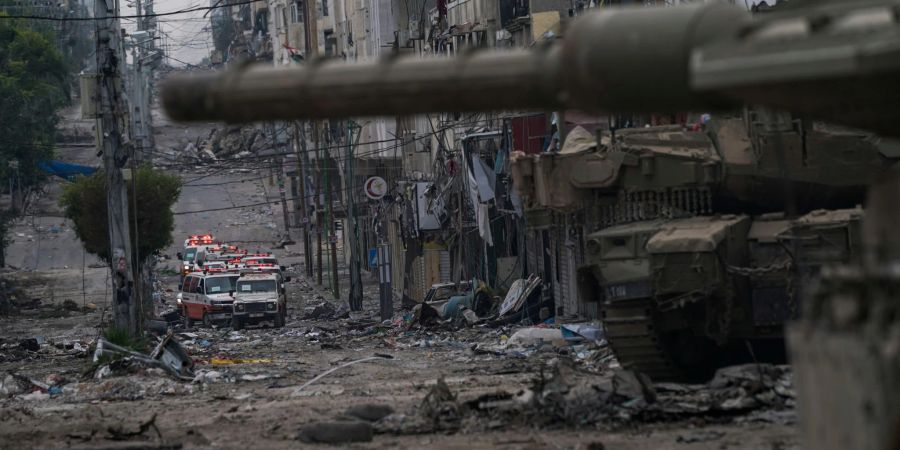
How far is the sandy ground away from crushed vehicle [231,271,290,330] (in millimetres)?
626

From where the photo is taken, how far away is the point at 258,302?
36.7 m

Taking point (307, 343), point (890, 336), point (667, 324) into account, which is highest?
point (890, 336)

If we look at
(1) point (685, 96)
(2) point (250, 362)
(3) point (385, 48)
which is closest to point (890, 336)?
(1) point (685, 96)

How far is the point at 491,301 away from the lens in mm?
32375

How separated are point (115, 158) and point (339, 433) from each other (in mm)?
12757

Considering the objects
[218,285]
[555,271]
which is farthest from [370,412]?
[218,285]

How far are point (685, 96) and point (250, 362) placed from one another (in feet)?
57.0

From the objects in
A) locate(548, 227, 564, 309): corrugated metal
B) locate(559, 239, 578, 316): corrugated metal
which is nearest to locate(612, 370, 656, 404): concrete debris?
locate(559, 239, 578, 316): corrugated metal

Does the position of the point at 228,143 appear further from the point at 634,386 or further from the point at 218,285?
the point at 634,386

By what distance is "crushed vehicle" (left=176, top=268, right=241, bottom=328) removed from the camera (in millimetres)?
38375

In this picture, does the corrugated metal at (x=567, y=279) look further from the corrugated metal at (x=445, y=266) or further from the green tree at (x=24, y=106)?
the green tree at (x=24, y=106)

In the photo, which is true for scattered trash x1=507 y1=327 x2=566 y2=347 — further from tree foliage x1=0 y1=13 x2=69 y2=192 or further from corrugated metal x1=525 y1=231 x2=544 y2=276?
tree foliage x1=0 y1=13 x2=69 y2=192

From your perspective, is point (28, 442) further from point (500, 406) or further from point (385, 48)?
point (385, 48)

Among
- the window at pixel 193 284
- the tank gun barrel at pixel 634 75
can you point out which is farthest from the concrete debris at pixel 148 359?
the window at pixel 193 284
